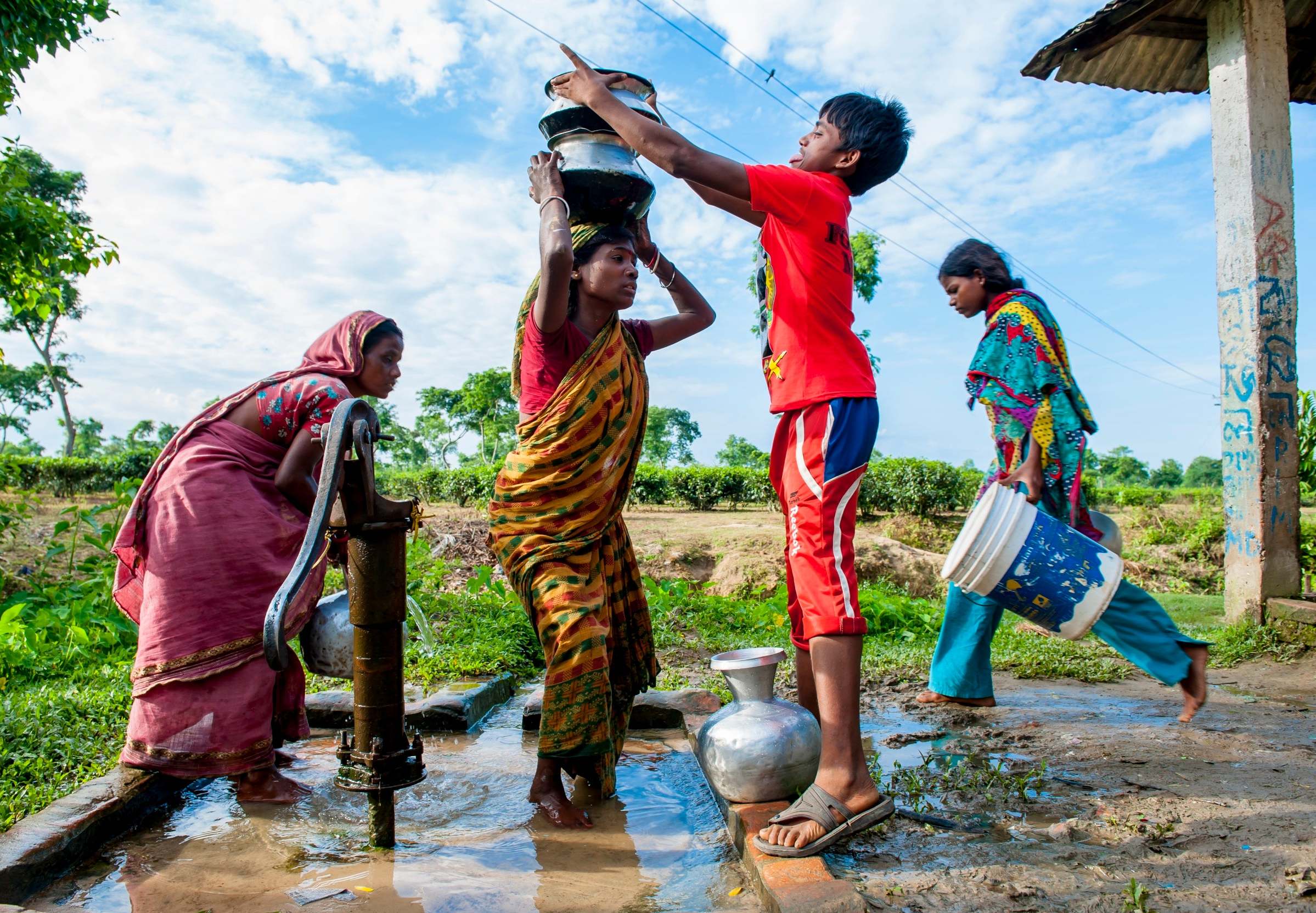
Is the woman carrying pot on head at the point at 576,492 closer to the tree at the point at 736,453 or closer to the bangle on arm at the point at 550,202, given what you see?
the bangle on arm at the point at 550,202

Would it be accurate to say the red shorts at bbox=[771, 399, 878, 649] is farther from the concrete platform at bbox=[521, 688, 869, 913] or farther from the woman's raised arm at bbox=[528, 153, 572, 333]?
the woman's raised arm at bbox=[528, 153, 572, 333]

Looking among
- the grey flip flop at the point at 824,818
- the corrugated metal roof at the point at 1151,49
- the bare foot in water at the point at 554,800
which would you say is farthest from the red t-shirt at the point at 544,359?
the corrugated metal roof at the point at 1151,49

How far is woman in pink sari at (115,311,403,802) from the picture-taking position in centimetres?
266

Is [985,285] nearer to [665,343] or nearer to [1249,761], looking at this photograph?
[665,343]

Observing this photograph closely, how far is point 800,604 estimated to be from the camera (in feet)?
7.72

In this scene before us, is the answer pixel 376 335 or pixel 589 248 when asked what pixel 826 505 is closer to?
pixel 589 248

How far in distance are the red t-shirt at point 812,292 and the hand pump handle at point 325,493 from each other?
3.73ft

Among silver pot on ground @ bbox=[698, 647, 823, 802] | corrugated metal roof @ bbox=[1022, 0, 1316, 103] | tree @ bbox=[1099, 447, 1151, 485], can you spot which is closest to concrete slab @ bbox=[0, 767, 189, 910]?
silver pot on ground @ bbox=[698, 647, 823, 802]

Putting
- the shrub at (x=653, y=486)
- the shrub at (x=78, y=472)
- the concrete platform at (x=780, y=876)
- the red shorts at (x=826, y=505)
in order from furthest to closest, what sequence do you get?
the shrub at (x=78, y=472), the shrub at (x=653, y=486), the red shorts at (x=826, y=505), the concrete platform at (x=780, y=876)

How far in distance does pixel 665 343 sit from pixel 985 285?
148 centimetres

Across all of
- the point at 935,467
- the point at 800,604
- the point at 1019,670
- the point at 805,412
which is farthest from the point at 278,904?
the point at 935,467

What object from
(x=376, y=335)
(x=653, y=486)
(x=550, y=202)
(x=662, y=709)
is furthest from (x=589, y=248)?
(x=653, y=486)

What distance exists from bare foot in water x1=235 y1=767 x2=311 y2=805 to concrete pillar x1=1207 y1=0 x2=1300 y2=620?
17.7 feet

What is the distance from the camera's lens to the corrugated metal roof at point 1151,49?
19.2ft
